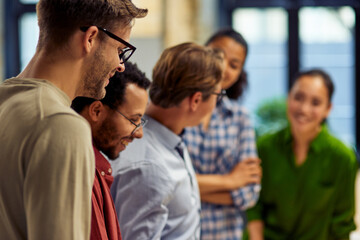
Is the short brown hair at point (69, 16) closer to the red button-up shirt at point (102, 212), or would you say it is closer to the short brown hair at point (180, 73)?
the red button-up shirt at point (102, 212)

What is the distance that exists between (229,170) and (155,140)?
81 cm

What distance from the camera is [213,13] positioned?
5.39 m

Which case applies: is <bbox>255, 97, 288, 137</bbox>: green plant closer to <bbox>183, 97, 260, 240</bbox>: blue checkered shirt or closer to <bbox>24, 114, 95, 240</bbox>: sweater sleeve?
<bbox>183, 97, 260, 240</bbox>: blue checkered shirt

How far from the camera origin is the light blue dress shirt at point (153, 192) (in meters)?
1.38

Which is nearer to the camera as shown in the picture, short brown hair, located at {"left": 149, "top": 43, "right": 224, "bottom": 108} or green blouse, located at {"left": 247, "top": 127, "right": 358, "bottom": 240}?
short brown hair, located at {"left": 149, "top": 43, "right": 224, "bottom": 108}

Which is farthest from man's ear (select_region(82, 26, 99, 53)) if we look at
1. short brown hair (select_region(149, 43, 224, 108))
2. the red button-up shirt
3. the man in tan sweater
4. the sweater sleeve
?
short brown hair (select_region(149, 43, 224, 108))

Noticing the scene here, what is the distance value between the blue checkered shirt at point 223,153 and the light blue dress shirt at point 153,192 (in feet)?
2.15

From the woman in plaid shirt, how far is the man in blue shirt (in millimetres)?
514

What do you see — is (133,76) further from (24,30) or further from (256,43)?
(256,43)

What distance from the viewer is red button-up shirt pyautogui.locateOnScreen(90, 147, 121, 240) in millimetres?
1016

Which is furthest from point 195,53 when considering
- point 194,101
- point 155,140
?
point 155,140

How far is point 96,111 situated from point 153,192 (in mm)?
260

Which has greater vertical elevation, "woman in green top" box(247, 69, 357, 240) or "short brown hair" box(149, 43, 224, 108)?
"short brown hair" box(149, 43, 224, 108)

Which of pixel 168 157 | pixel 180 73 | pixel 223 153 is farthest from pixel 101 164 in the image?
pixel 223 153
